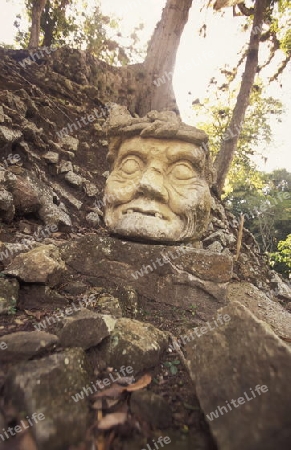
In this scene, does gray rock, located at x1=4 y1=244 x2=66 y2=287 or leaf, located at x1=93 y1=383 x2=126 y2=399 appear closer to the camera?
leaf, located at x1=93 y1=383 x2=126 y2=399

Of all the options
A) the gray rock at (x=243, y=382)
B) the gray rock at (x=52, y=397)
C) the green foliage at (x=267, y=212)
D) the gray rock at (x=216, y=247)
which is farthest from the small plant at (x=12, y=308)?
the green foliage at (x=267, y=212)

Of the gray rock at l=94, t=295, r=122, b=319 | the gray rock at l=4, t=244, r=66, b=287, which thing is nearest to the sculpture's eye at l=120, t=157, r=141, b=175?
the gray rock at l=4, t=244, r=66, b=287

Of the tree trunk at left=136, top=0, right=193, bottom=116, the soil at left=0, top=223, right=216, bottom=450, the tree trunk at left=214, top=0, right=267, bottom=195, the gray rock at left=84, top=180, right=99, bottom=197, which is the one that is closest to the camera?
the soil at left=0, top=223, right=216, bottom=450

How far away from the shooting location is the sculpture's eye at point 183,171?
9.02 feet

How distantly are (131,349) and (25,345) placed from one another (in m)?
0.54

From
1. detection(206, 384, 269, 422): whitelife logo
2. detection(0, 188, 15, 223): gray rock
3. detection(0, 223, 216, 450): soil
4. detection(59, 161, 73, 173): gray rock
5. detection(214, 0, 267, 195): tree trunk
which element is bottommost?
detection(0, 223, 216, 450): soil

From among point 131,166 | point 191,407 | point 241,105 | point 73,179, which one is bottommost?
point 191,407

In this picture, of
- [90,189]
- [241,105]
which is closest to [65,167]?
[90,189]

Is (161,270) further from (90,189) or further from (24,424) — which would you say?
(90,189)

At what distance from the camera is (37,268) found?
2.01 m

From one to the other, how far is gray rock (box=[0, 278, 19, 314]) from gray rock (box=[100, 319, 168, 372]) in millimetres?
757

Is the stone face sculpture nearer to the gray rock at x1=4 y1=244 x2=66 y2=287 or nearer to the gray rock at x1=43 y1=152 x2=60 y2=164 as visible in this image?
the gray rock at x1=4 y1=244 x2=66 y2=287

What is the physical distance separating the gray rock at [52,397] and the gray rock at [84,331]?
0.51 feet

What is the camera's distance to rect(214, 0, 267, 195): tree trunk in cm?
796
